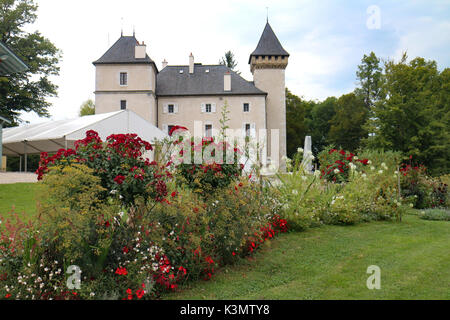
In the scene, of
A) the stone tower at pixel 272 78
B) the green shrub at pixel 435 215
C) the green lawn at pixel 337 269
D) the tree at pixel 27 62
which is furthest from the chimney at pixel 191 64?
the green lawn at pixel 337 269

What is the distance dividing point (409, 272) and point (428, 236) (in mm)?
2517

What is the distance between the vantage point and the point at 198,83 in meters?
31.6

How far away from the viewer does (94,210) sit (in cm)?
325

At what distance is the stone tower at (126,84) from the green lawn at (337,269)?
2488 cm

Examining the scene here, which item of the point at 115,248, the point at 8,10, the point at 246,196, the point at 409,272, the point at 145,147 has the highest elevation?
the point at 8,10

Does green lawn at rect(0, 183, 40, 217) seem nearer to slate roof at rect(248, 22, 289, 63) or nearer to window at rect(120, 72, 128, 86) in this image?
window at rect(120, 72, 128, 86)

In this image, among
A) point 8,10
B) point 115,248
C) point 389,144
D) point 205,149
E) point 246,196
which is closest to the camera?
point 115,248

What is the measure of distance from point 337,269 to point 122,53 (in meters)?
29.1

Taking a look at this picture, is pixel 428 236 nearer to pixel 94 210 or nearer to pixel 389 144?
pixel 94 210

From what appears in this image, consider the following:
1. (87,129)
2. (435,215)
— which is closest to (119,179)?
(435,215)

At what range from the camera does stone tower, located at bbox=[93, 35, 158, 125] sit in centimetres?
2864

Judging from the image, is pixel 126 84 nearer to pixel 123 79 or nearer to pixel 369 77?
pixel 123 79

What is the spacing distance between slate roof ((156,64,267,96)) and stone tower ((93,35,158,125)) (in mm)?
2294
